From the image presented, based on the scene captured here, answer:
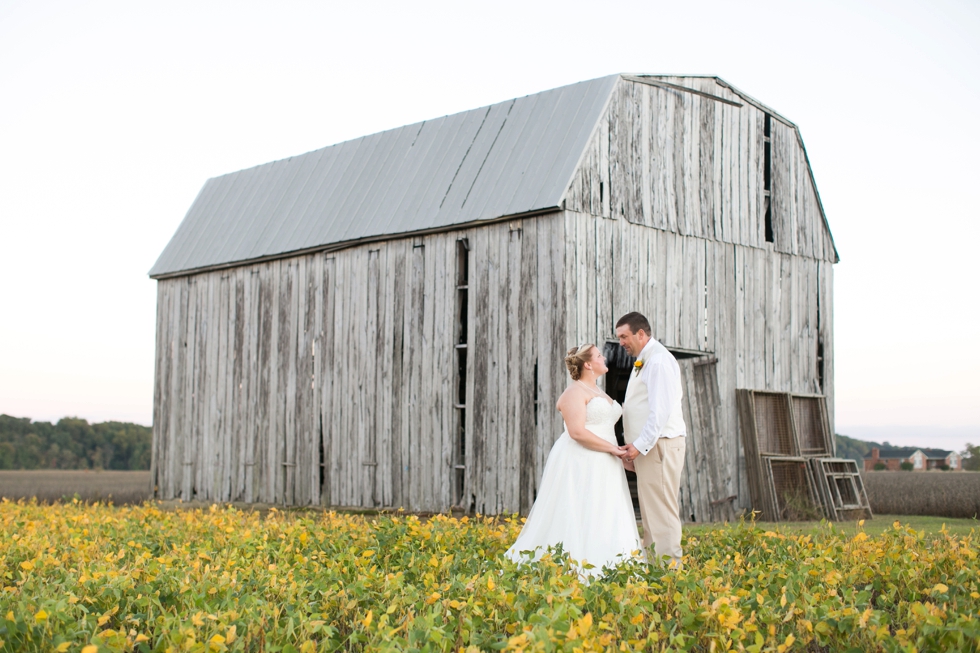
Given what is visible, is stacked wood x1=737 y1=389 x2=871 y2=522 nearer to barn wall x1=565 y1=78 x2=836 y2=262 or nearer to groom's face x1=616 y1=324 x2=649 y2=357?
barn wall x1=565 y1=78 x2=836 y2=262

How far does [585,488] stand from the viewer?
287 inches

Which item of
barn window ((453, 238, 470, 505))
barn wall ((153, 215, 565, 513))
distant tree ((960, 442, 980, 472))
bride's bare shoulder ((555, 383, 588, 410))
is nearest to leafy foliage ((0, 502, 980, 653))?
bride's bare shoulder ((555, 383, 588, 410))

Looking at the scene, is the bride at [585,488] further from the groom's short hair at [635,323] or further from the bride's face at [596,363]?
the groom's short hair at [635,323]

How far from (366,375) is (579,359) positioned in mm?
7699

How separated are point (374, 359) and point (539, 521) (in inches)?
298

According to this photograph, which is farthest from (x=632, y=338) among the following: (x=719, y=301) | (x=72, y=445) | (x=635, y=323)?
(x=72, y=445)

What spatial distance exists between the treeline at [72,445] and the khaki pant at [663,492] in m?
42.2

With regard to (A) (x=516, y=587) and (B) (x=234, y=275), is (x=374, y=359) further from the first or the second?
(A) (x=516, y=587)

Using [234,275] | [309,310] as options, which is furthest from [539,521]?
[234,275]

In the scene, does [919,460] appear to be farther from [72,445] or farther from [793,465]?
[72,445]

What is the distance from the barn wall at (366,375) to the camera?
12.7 m

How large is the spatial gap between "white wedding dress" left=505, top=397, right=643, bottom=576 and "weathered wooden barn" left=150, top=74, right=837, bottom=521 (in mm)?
4739

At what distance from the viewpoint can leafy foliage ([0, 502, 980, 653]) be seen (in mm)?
4504

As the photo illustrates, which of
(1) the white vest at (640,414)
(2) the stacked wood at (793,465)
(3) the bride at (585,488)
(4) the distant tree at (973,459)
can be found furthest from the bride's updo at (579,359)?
(4) the distant tree at (973,459)
